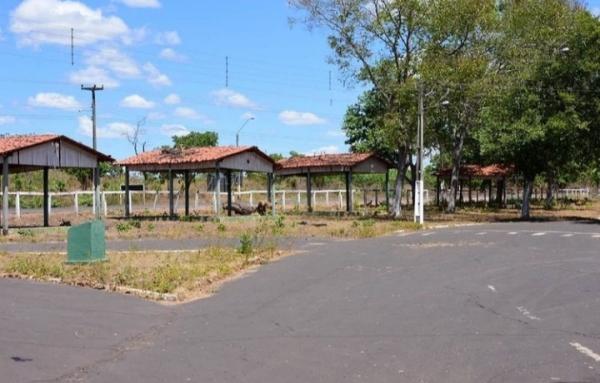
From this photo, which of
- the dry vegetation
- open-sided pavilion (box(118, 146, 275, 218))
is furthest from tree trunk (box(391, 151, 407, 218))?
the dry vegetation

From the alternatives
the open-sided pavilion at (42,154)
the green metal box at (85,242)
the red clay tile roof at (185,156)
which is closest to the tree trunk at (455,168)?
the red clay tile roof at (185,156)

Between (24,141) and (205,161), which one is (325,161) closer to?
(205,161)

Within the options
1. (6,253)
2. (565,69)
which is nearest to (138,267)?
(6,253)

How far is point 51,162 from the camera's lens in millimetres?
33062

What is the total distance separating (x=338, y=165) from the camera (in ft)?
172

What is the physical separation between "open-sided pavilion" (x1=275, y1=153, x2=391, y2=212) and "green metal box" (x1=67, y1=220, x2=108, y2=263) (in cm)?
3419

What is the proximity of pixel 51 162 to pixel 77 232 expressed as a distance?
53.4 feet

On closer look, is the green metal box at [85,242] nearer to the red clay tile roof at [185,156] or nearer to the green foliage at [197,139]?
the red clay tile roof at [185,156]

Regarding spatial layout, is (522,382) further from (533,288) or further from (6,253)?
(6,253)

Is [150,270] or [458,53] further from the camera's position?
[458,53]

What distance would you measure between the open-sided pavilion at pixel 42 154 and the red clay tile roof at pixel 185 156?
6257mm

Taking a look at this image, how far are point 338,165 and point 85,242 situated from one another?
A: 35213mm

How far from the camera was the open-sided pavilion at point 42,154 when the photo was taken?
99.6ft

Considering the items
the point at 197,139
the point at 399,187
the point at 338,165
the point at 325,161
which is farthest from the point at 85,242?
the point at 197,139
